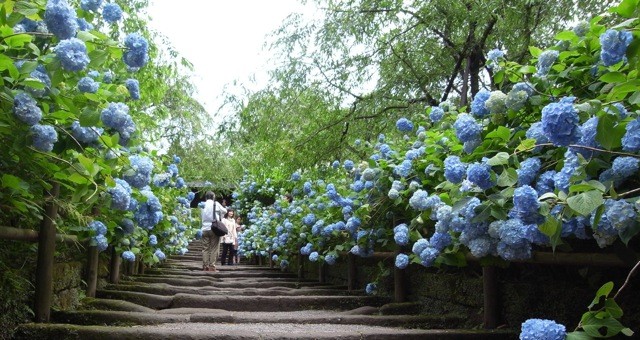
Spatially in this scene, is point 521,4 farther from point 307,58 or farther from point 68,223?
point 68,223

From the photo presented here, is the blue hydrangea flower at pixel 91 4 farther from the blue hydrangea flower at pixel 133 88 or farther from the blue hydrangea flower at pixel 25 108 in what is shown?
the blue hydrangea flower at pixel 133 88

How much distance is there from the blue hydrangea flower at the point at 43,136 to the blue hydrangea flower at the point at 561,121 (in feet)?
4.46

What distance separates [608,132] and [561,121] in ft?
0.41

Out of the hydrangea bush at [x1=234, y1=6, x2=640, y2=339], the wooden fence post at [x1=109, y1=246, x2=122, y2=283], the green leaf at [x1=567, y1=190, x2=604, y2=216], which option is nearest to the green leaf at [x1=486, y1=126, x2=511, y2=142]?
the hydrangea bush at [x1=234, y1=6, x2=640, y2=339]

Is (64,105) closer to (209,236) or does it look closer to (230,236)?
(209,236)

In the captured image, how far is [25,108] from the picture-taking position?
1.78 m

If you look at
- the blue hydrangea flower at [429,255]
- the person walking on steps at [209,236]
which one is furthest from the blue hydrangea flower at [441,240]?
the person walking on steps at [209,236]

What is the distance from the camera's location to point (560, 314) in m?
2.62

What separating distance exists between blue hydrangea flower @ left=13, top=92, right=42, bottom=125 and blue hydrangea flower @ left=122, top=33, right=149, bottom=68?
0.39 meters

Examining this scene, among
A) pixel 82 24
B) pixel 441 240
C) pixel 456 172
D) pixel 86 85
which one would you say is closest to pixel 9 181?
pixel 86 85

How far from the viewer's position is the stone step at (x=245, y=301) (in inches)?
171

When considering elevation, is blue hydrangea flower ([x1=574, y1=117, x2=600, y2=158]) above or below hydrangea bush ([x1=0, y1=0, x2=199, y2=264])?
below

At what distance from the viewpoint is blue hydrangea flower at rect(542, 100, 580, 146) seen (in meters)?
1.52

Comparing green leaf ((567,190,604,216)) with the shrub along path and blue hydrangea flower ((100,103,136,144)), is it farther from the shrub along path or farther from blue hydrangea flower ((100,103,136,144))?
the shrub along path
